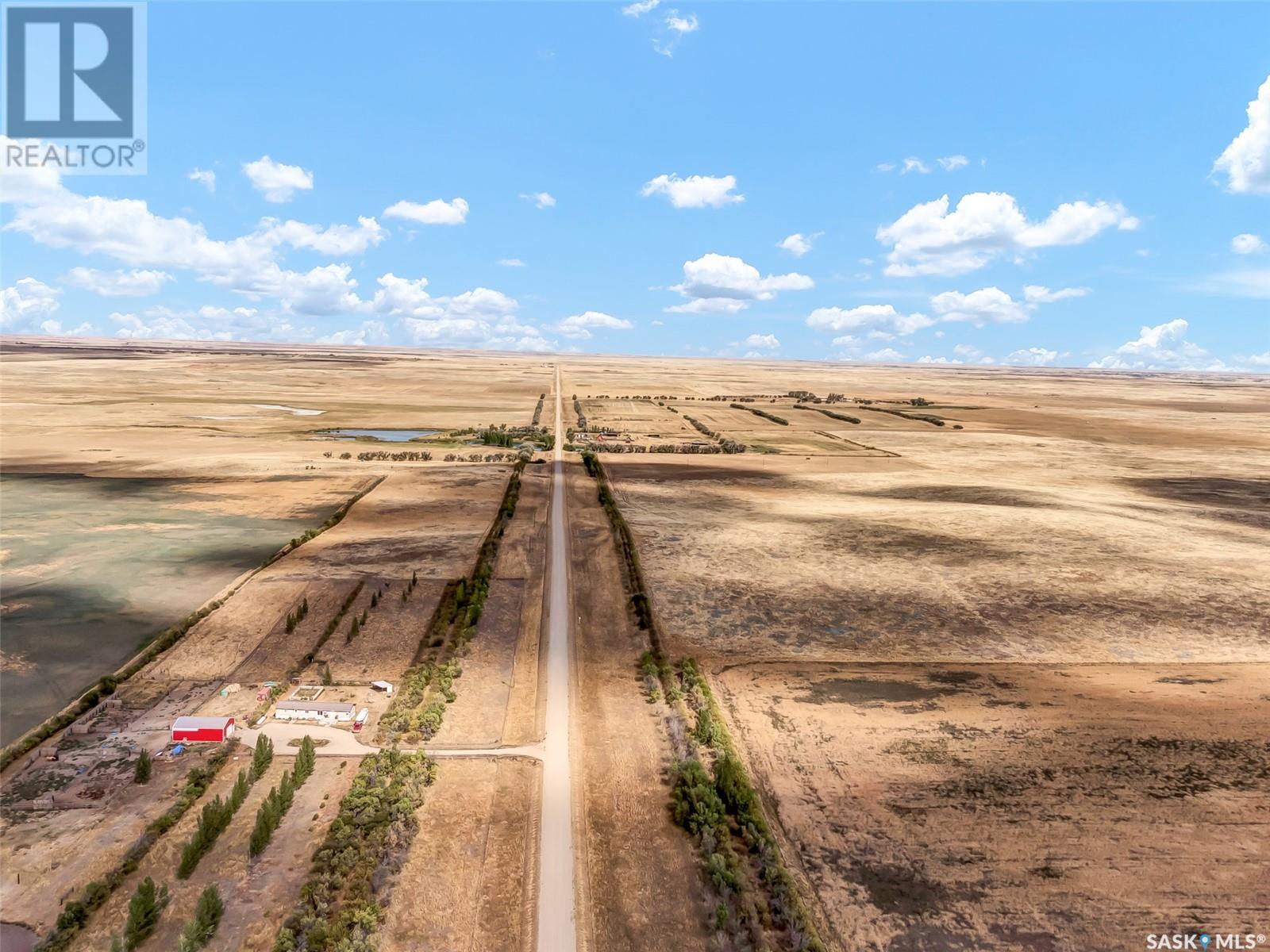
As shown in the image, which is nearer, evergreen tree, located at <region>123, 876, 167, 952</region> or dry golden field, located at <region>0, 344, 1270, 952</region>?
evergreen tree, located at <region>123, 876, 167, 952</region>

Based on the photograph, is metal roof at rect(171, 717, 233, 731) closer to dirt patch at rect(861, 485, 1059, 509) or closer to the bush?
the bush

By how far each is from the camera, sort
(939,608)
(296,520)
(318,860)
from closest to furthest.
Answer: (318,860) < (939,608) < (296,520)

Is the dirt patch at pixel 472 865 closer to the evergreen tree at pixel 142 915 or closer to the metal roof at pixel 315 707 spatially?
the metal roof at pixel 315 707

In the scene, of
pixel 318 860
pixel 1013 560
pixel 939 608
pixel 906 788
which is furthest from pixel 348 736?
pixel 1013 560

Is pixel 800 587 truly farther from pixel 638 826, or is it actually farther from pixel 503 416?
pixel 503 416

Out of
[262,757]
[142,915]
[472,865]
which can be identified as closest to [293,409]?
[262,757]

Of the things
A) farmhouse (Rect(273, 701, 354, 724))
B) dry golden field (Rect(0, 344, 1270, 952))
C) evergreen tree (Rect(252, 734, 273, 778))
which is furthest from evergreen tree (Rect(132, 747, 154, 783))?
farmhouse (Rect(273, 701, 354, 724))
